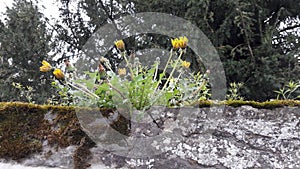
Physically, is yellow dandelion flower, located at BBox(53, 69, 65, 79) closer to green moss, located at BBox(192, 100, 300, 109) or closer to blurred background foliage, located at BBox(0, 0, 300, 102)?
green moss, located at BBox(192, 100, 300, 109)

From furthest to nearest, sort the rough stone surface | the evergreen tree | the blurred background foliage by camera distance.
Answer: the evergreen tree
the blurred background foliage
the rough stone surface

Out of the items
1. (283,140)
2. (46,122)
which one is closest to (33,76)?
(46,122)

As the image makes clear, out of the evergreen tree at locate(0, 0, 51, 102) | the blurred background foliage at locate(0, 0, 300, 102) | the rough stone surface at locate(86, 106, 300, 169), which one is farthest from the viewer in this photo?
the evergreen tree at locate(0, 0, 51, 102)

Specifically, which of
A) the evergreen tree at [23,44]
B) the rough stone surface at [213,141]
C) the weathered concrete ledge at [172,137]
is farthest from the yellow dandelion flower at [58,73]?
the evergreen tree at [23,44]

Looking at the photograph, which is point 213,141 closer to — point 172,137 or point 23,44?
point 172,137

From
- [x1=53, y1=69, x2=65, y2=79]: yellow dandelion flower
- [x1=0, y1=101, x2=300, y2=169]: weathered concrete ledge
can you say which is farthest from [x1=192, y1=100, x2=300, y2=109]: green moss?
[x1=53, y1=69, x2=65, y2=79]: yellow dandelion flower

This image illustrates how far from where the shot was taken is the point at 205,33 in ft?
15.3

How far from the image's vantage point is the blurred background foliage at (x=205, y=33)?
14.3 feet

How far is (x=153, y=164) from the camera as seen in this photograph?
3.00 feet

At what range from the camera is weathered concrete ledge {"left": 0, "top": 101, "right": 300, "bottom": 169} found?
92cm

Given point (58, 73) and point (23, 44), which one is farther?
point (23, 44)

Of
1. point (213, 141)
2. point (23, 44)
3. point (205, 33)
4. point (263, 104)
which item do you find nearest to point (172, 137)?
point (213, 141)

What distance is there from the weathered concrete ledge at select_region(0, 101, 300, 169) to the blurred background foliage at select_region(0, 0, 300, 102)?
2.54 meters

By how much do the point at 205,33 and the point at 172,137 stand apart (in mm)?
3907
